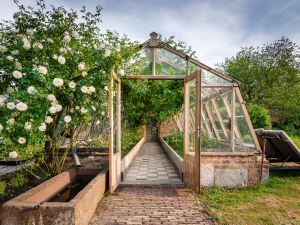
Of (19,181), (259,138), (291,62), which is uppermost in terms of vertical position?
(291,62)

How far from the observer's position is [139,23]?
288 inches

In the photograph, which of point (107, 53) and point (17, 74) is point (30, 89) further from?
point (107, 53)

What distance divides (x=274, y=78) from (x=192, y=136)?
19.7 meters

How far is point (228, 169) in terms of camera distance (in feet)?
20.3

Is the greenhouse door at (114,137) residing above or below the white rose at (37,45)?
below

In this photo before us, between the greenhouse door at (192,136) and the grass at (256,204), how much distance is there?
448mm

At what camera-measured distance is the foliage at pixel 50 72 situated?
4078mm

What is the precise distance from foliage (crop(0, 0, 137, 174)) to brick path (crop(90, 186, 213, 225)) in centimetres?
154

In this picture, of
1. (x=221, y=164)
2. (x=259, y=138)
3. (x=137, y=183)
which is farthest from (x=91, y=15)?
(x=259, y=138)

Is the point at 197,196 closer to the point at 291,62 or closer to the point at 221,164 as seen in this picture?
the point at 221,164

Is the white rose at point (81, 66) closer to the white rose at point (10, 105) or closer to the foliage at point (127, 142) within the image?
the white rose at point (10, 105)

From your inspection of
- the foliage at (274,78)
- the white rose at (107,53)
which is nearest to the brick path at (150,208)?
the white rose at (107,53)

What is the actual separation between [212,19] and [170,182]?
15.0ft

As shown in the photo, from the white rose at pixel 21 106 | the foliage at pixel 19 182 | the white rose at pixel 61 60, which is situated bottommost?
the foliage at pixel 19 182
